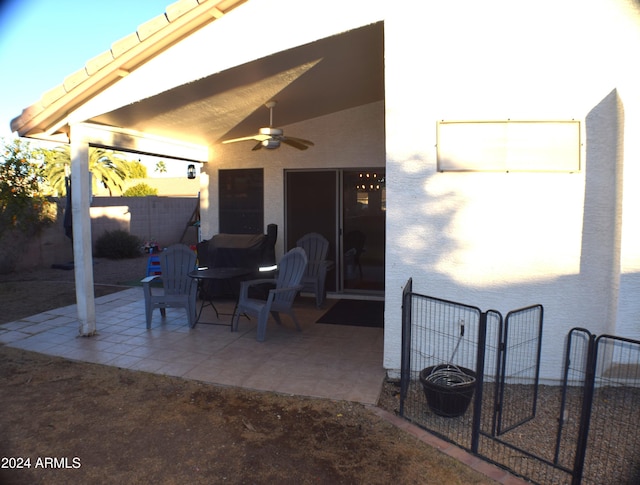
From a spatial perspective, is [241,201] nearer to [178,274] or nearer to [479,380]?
[178,274]

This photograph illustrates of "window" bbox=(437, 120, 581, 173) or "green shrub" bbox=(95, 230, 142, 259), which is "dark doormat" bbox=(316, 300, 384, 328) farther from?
"green shrub" bbox=(95, 230, 142, 259)

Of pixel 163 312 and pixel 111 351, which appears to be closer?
pixel 111 351

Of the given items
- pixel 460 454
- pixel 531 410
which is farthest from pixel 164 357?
pixel 531 410

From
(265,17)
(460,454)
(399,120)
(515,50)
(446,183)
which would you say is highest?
(265,17)

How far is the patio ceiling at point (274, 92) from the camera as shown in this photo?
15.0ft

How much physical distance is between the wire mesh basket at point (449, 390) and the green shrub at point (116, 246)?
1168 cm

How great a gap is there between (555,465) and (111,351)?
4381 millimetres

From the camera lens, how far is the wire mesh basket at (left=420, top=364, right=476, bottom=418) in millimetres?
3404

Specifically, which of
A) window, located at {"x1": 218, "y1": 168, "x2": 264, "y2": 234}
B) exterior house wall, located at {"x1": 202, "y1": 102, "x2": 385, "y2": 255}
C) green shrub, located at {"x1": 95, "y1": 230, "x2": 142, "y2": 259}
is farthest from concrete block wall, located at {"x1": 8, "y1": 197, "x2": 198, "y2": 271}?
window, located at {"x1": 218, "y1": 168, "x2": 264, "y2": 234}

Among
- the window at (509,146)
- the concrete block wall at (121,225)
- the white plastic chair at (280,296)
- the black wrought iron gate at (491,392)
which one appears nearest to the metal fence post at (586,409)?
the black wrought iron gate at (491,392)

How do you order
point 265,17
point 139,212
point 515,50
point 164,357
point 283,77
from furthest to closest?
point 139,212
point 283,77
point 164,357
point 265,17
point 515,50

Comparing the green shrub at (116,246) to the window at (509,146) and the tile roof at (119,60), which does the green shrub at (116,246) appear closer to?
the tile roof at (119,60)

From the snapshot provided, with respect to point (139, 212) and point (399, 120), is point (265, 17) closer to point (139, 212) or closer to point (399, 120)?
point (399, 120)

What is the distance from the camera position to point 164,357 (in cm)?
478
